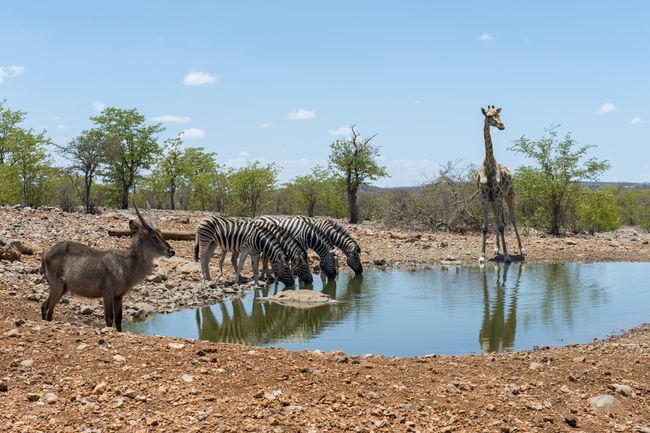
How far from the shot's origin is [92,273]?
908 centimetres

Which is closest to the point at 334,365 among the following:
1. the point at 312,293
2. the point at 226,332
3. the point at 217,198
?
the point at 226,332

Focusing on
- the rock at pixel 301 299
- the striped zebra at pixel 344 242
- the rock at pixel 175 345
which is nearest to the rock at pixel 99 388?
the rock at pixel 175 345

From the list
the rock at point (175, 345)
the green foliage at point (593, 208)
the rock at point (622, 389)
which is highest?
the green foliage at point (593, 208)

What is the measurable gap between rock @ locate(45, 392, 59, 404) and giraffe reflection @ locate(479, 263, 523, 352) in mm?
6308

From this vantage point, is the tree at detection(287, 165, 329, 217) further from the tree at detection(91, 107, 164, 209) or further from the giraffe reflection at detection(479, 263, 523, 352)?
the giraffe reflection at detection(479, 263, 523, 352)

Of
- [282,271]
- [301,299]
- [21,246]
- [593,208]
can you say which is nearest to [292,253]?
[282,271]

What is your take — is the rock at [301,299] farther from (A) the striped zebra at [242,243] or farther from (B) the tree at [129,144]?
(B) the tree at [129,144]

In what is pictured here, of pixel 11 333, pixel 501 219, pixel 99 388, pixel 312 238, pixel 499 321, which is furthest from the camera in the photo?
pixel 501 219

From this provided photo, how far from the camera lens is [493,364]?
7.93 m

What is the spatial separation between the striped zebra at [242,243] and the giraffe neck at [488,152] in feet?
26.5

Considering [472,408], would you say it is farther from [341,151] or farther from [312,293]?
[341,151]

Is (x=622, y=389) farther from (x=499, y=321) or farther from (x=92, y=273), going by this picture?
(x=92, y=273)

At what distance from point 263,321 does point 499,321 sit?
4.24 meters

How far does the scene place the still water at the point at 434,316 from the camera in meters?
10.9
